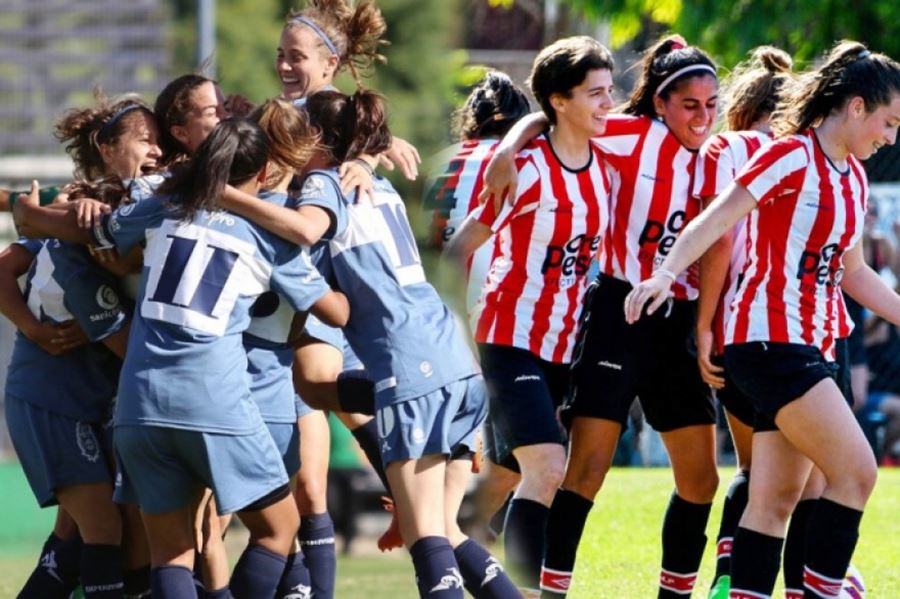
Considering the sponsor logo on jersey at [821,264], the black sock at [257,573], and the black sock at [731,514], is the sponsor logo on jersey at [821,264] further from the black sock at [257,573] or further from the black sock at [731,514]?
the black sock at [257,573]

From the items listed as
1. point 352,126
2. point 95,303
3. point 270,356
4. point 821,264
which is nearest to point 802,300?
point 821,264

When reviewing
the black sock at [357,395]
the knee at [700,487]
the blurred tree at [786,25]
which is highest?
the blurred tree at [786,25]

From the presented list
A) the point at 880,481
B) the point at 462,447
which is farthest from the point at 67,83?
the point at 462,447

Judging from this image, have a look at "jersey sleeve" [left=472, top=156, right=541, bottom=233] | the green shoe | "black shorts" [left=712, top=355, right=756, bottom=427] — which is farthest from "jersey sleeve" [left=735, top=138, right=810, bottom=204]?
the green shoe

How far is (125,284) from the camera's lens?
525 cm

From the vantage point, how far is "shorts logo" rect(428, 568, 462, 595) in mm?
4914

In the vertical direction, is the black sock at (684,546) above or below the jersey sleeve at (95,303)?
below

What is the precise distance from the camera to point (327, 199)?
489 cm

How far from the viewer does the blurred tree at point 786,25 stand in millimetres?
14953

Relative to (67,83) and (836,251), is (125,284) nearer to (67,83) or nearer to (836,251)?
(836,251)

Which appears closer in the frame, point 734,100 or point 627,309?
point 627,309

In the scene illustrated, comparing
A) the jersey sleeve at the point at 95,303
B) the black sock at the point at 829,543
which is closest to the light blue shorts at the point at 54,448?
the jersey sleeve at the point at 95,303

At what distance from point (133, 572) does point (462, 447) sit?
3.63 ft

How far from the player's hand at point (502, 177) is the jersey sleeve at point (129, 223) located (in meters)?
1.14
